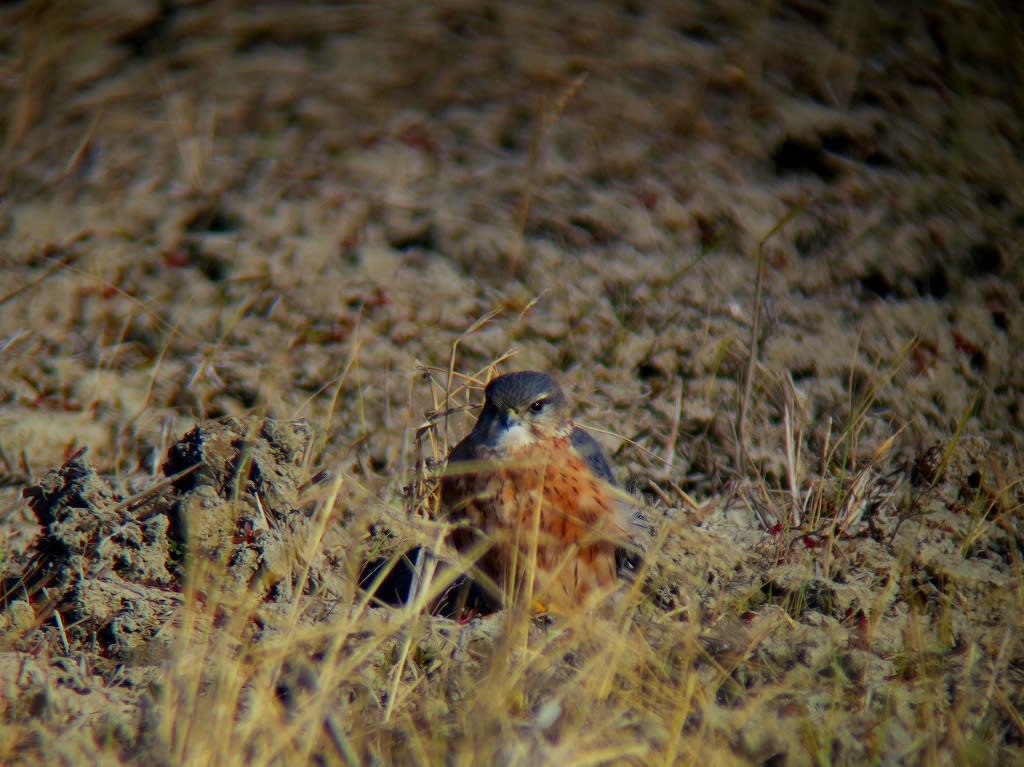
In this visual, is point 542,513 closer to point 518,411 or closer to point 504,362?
point 518,411

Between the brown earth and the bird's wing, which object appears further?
the bird's wing

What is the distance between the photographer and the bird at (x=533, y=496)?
400 centimetres

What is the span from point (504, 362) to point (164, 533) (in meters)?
2.09

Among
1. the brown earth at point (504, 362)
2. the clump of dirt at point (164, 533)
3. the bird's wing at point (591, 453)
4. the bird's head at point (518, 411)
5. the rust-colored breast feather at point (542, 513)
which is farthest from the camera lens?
the bird's wing at point (591, 453)

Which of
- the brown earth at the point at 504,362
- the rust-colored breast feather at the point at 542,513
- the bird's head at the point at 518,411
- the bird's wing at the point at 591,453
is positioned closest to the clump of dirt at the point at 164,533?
the brown earth at the point at 504,362

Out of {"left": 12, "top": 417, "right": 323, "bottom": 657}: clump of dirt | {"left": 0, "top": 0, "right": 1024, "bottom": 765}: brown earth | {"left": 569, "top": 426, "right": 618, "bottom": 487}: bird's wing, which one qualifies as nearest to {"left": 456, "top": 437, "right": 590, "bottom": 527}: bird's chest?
→ {"left": 569, "top": 426, "right": 618, "bottom": 487}: bird's wing

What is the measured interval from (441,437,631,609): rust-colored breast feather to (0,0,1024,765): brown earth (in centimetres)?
19

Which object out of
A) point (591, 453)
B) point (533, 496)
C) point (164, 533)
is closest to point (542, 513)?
point (533, 496)

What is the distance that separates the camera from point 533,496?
4.02 metres

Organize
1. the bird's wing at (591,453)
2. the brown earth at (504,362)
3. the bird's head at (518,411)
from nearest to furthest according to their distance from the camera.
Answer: the brown earth at (504,362)
the bird's head at (518,411)
the bird's wing at (591,453)

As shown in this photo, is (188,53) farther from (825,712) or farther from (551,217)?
(825,712)

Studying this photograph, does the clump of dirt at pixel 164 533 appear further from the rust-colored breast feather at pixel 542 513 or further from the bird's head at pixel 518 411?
the bird's head at pixel 518 411

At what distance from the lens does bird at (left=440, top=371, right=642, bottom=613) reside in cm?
400

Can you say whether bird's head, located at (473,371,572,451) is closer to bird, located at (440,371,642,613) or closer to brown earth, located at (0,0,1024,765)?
bird, located at (440,371,642,613)
